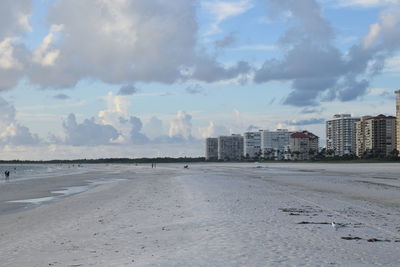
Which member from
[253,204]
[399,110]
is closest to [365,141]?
[399,110]

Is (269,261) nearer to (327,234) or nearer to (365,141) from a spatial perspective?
(327,234)

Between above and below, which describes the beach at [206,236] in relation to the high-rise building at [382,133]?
below

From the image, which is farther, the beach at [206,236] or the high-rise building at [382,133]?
the high-rise building at [382,133]

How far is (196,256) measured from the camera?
31.7 ft

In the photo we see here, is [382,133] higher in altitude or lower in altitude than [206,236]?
higher

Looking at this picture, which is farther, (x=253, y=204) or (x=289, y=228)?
(x=253, y=204)

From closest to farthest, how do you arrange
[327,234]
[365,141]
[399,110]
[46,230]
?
[327,234]
[46,230]
[399,110]
[365,141]

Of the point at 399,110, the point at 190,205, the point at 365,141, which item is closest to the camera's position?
the point at 190,205

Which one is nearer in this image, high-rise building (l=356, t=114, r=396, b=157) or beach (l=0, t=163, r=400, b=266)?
beach (l=0, t=163, r=400, b=266)

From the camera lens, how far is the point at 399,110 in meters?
153

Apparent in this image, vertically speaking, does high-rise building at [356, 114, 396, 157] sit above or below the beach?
above

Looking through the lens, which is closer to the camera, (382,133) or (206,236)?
(206,236)

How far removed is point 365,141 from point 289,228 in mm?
184916

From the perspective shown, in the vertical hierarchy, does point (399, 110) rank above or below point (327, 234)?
above
